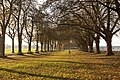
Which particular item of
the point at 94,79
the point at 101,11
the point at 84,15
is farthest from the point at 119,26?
the point at 94,79

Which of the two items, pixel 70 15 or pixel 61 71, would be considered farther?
pixel 70 15

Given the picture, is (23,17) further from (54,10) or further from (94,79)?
(94,79)

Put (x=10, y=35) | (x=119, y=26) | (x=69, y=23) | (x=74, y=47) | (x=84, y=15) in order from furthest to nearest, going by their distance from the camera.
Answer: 1. (x=74, y=47)
2. (x=10, y=35)
3. (x=119, y=26)
4. (x=84, y=15)
5. (x=69, y=23)

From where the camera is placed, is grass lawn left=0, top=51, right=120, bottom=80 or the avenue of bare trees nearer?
grass lawn left=0, top=51, right=120, bottom=80

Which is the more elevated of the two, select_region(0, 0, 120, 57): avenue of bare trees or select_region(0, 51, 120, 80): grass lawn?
select_region(0, 0, 120, 57): avenue of bare trees

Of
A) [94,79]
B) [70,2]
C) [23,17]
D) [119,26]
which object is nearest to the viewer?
[94,79]

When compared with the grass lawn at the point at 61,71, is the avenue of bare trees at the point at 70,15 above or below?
above

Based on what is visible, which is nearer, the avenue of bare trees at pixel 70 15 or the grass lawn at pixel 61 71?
the grass lawn at pixel 61 71

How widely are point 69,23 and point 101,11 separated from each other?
7770 millimetres

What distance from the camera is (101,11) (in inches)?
1667

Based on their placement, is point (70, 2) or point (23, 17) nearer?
point (70, 2)

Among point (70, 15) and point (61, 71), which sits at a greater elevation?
point (70, 15)

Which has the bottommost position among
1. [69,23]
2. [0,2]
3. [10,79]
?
[10,79]

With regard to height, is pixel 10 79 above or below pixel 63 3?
below
